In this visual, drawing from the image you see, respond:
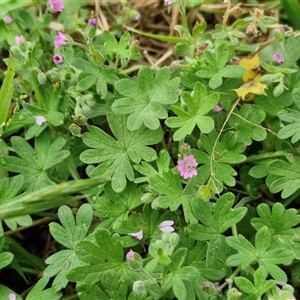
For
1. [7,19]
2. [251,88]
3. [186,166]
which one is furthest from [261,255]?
[7,19]

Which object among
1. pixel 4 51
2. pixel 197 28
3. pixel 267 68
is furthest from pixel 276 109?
pixel 4 51

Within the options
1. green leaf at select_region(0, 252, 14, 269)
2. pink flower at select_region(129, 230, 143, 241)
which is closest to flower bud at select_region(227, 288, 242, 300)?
pink flower at select_region(129, 230, 143, 241)

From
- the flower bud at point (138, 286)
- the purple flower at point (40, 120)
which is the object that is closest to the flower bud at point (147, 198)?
the flower bud at point (138, 286)

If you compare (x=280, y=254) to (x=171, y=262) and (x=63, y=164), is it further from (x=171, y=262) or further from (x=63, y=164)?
(x=63, y=164)

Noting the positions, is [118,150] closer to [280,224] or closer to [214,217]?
[214,217]

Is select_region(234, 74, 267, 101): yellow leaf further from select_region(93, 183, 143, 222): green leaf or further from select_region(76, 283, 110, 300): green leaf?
select_region(76, 283, 110, 300): green leaf

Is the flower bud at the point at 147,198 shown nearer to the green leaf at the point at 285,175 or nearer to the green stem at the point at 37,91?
the green leaf at the point at 285,175

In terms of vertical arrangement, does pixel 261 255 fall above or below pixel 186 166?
below
